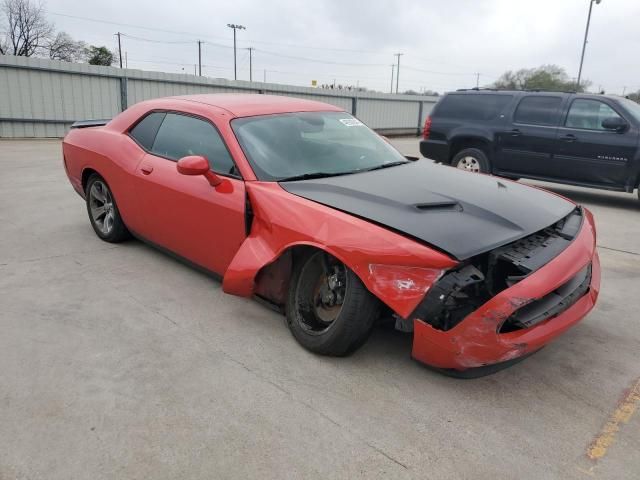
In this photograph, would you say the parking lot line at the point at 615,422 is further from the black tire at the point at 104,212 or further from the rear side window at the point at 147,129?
the black tire at the point at 104,212

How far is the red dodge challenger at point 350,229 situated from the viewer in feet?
8.30

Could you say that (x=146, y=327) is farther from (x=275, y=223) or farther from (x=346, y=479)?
(x=346, y=479)

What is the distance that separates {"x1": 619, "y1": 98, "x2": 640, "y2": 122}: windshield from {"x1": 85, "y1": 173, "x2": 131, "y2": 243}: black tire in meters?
7.01

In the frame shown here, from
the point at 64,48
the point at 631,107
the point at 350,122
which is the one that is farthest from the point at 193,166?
the point at 64,48

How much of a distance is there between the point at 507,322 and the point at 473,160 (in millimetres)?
6784

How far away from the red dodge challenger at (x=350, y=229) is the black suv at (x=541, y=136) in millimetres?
4707

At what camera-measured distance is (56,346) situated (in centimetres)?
312

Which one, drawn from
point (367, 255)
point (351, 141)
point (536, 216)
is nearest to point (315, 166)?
point (351, 141)

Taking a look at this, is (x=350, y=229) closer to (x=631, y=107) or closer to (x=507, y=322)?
(x=507, y=322)

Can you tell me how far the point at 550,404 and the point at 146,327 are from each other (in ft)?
7.89

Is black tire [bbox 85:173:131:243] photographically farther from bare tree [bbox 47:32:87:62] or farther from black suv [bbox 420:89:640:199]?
bare tree [bbox 47:32:87:62]

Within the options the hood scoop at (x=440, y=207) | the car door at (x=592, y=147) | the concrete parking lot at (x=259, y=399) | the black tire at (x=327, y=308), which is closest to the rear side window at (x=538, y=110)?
the car door at (x=592, y=147)

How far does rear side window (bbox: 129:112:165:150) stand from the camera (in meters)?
4.41

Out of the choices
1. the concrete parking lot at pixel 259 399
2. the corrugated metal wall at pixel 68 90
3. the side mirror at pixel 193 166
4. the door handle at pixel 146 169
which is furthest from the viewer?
the corrugated metal wall at pixel 68 90
